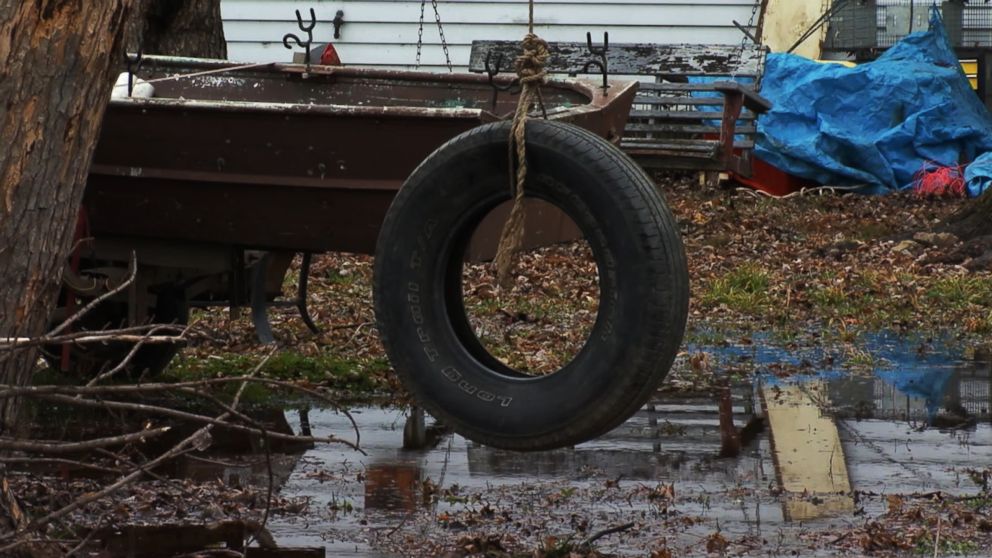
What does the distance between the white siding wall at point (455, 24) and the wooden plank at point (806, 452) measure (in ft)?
34.4

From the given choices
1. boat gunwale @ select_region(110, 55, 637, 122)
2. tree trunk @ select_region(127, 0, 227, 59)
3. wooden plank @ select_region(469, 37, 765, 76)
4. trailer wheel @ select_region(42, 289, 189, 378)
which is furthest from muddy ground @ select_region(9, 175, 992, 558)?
wooden plank @ select_region(469, 37, 765, 76)

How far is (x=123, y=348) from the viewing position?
840cm

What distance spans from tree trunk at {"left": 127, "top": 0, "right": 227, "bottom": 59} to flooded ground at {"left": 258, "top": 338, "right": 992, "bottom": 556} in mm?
6233

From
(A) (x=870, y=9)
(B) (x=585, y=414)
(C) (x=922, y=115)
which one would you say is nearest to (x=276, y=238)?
(B) (x=585, y=414)

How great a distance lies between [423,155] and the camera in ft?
25.0

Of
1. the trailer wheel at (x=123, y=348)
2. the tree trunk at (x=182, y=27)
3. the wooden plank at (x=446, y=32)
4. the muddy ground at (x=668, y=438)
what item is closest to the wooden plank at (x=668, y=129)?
the wooden plank at (x=446, y=32)

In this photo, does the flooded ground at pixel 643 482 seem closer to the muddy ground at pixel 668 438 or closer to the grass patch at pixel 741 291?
the muddy ground at pixel 668 438

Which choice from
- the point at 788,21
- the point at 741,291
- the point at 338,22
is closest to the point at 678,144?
the point at 788,21

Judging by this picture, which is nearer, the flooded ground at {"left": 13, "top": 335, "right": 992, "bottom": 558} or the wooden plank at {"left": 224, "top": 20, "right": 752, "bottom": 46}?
the flooded ground at {"left": 13, "top": 335, "right": 992, "bottom": 558}

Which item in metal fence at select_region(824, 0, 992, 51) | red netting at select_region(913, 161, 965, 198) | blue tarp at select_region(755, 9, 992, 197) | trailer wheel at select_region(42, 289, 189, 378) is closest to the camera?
trailer wheel at select_region(42, 289, 189, 378)

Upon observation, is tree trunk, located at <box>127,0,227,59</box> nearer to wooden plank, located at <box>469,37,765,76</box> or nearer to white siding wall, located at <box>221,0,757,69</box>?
wooden plank, located at <box>469,37,765,76</box>

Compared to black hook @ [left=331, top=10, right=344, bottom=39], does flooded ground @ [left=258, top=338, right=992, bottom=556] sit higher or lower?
lower

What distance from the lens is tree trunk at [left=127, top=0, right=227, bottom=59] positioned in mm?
13445

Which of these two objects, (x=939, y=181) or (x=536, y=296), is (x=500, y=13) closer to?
(x=939, y=181)
